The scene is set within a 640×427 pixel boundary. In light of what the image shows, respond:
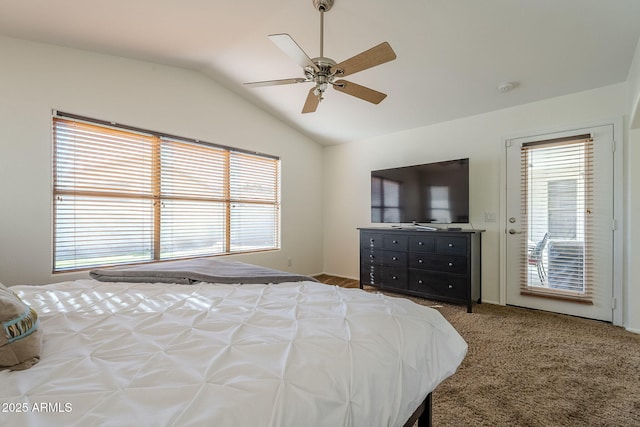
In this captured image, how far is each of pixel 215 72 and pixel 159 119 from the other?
2.91 ft

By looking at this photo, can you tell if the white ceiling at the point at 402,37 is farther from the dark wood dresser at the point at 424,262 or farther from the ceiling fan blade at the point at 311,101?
the dark wood dresser at the point at 424,262

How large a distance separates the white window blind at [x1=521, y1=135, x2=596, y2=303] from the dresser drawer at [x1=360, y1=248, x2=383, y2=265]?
1.64 m

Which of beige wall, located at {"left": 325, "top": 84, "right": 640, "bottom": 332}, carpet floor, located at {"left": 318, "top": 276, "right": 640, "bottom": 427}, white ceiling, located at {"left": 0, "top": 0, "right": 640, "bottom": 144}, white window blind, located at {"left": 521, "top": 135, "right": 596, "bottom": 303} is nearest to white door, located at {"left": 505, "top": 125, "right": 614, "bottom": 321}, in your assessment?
white window blind, located at {"left": 521, "top": 135, "right": 596, "bottom": 303}

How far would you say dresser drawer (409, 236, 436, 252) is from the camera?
3.28m

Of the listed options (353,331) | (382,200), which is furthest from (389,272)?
(353,331)

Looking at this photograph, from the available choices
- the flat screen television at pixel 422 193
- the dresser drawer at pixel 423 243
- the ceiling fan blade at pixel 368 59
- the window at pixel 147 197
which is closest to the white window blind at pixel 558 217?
the flat screen television at pixel 422 193

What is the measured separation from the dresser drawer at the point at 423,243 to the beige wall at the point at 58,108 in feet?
6.99

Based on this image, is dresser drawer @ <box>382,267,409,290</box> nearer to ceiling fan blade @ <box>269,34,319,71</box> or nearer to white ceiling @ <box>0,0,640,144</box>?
white ceiling @ <box>0,0,640,144</box>

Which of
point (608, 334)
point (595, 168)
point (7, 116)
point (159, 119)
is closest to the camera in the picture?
point (7, 116)

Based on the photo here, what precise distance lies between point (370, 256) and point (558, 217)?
2.13 m

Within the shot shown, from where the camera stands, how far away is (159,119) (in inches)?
121

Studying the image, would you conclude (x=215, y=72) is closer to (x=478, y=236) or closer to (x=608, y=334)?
(x=478, y=236)

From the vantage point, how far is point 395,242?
11.8 ft

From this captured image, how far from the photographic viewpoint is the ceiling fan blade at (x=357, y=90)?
6.50 feet
